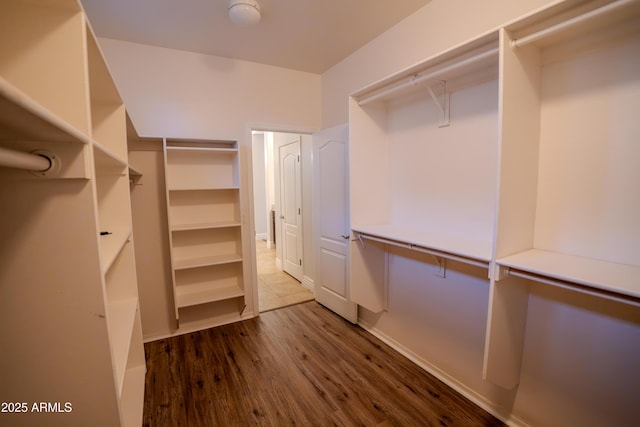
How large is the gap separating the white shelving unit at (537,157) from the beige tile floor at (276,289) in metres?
2.04

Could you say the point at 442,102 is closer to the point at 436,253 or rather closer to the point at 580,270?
the point at 436,253

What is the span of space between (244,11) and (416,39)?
132 centimetres

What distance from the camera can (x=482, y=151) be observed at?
5.86 ft

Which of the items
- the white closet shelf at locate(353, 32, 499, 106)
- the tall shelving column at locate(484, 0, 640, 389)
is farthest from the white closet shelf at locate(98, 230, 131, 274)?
the white closet shelf at locate(353, 32, 499, 106)

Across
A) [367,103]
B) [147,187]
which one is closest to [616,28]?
[367,103]

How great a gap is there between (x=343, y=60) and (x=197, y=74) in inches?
60.0

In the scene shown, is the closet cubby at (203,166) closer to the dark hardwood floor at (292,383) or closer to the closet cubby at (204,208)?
the closet cubby at (204,208)

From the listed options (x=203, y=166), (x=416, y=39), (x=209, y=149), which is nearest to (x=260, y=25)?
(x=209, y=149)

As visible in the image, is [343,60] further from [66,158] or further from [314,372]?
[314,372]

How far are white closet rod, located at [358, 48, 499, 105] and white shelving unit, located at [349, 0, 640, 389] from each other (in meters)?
0.01

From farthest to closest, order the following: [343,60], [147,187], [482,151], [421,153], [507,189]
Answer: [343,60], [147,187], [421,153], [482,151], [507,189]

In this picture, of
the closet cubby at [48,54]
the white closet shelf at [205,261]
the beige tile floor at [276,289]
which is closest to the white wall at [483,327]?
the beige tile floor at [276,289]

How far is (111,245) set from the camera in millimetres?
1401

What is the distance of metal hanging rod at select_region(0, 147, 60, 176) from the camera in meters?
0.56
